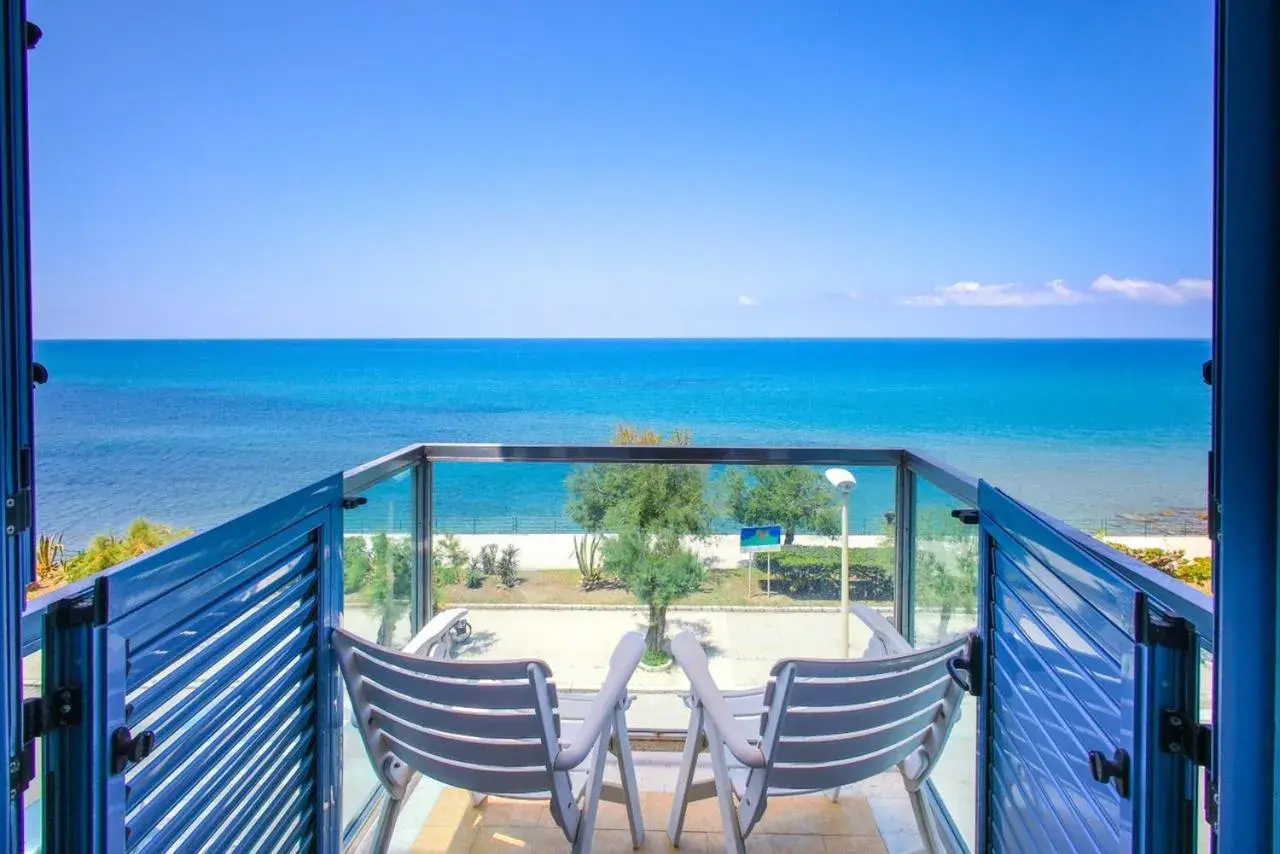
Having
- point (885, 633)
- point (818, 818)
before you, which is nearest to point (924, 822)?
point (818, 818)

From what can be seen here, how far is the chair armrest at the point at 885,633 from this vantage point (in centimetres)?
207

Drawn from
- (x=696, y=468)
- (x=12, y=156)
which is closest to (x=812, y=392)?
(x=696, y=468)

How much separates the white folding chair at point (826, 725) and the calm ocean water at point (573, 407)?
12561 mm

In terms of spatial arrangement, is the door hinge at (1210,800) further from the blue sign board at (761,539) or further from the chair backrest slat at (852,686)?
the blue sign board at (761,539)

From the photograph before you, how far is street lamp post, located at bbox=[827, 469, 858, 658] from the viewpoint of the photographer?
284 centimetres

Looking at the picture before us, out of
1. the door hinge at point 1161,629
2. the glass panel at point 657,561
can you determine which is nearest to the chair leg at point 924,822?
the glass panel at point 657,561

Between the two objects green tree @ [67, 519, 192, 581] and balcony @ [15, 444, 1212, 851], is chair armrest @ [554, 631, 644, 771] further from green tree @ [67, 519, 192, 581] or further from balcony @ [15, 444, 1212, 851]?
green tree @ [67, 519, 192, 581]

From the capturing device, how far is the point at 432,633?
224 centimetres

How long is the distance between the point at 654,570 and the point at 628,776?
37.5 inches

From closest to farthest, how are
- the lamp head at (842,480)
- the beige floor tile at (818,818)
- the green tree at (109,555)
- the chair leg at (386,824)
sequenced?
the green tree at (109,555), the chair leg at (386,824), the beige floor tile at (818,818), the lamp head at (842,480)

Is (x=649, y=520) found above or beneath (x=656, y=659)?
above

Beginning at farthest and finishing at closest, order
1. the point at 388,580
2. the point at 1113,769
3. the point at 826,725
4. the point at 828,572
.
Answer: the point at 828,572
the point at 388,580
the point at 826,725
the point at 1113,769

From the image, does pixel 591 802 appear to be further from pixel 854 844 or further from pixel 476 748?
pixel 854 844

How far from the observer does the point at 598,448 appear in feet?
9.54
